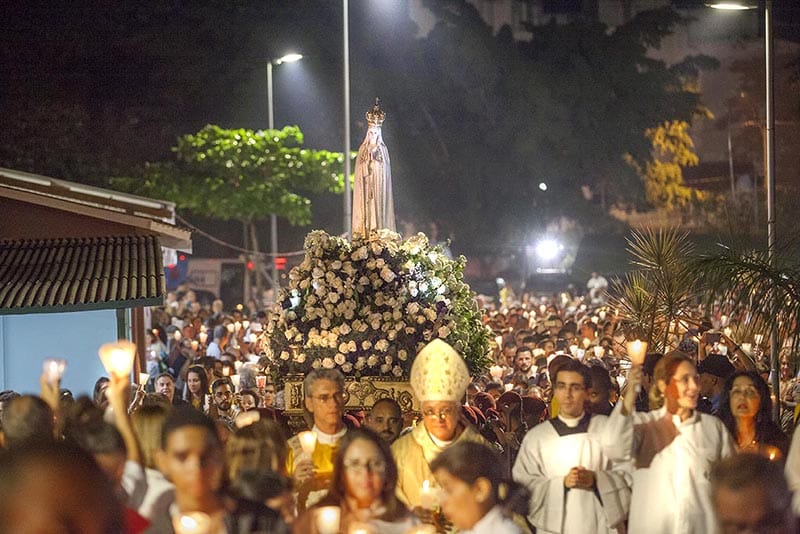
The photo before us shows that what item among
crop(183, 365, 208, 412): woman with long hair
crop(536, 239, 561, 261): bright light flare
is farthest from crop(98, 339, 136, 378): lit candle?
crop(536, 239, 561, 261): bright light flare

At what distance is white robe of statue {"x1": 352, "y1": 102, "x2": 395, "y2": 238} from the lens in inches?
562

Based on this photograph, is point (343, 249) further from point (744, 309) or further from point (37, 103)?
point (37, 103)

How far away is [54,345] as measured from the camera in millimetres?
17719

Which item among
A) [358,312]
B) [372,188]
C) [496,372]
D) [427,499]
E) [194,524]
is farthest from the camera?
[496,372]

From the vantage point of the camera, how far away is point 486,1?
6156 cm

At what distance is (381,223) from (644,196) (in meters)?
37.1

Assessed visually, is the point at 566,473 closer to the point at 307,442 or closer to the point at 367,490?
the point at 307,442

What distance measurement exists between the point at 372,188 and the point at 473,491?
8.33 meters

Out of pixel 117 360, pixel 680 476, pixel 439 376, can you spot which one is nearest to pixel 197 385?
pixel 439 376

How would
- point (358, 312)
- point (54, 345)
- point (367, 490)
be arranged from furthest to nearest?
point (54, 345), point (358, 312), point (367, 490)

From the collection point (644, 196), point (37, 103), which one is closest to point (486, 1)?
point (644, 196)

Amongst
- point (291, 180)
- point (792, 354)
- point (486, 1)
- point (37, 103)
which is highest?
point (486, 1)

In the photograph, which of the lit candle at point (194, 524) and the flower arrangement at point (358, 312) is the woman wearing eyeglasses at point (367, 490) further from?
the flower arrangement at point (358, 312)

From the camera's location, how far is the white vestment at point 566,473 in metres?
8.02
